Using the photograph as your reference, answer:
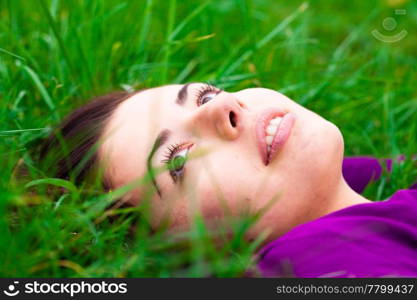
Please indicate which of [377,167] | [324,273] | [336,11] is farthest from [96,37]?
[336,11]

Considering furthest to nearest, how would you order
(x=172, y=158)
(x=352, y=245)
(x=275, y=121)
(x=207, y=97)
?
(x=207, y=97) → (x=275, y=121) → (x=172, y=158) → (x=352, y=245)

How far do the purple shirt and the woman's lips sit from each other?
0.24m

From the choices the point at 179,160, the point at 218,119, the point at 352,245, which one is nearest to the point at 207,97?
the point at 218,119

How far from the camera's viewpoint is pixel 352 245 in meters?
1.90

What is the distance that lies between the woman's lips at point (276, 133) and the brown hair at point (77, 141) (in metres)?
0.53

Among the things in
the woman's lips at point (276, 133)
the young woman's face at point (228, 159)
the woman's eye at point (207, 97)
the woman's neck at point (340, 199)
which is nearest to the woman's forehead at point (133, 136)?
the young woman's face at point (228, 159)

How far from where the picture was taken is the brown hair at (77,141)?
215cm

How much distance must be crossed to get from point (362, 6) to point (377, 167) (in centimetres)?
206

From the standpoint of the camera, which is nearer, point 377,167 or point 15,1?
point 377,167

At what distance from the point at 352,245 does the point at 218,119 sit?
0.55 m

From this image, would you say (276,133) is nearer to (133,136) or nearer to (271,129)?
(271,129)

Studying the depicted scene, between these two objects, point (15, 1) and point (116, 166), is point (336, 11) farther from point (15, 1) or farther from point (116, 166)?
point (116, 166)

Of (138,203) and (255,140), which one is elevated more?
(255,140)

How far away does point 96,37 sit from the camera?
291cm
